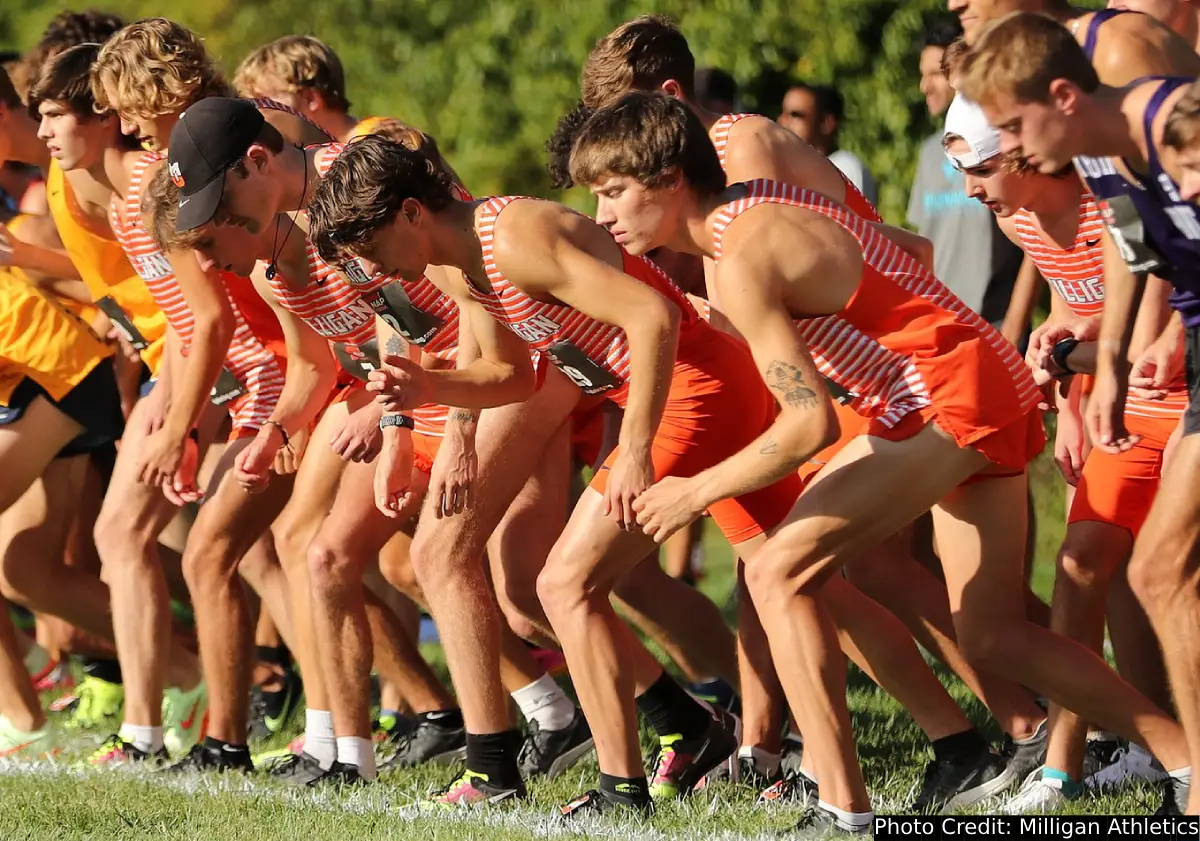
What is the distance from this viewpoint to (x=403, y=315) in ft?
18.3

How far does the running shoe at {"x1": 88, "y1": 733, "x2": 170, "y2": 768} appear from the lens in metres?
6.35

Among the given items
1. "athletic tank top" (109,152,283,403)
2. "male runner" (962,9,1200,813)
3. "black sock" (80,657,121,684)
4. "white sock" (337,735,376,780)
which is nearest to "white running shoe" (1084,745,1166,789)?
"male runner" (962,9,1200,813)

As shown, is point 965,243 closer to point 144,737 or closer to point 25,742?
point 144,737

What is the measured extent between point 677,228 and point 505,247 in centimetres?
48

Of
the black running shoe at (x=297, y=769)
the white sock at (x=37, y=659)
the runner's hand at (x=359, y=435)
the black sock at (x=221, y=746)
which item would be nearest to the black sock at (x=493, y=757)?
the black running shoe at (x=297, y=769)

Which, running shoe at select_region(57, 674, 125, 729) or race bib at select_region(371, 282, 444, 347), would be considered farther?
running shoe at select_region(57, 674, 125, 729)


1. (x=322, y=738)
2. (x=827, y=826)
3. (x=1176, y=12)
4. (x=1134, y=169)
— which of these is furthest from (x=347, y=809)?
(x=1176, y=12)

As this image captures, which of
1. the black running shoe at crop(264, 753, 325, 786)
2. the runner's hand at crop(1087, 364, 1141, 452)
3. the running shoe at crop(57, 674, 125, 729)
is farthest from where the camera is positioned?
the running shoe at crop(57, 674, 125, 729)

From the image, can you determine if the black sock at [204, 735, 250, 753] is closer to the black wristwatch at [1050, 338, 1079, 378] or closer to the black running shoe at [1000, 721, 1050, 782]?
the black running shoe at [1000, 721, 1050, 782]

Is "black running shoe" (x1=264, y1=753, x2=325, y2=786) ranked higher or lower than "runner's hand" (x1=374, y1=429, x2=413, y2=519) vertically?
lower

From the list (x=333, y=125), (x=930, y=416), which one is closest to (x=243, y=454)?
(x=333, y=125)

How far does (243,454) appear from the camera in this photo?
600cm

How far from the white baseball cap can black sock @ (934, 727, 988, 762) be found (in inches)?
64.2

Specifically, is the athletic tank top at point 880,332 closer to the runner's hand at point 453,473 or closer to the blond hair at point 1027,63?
the blond hair at point 1027,63
